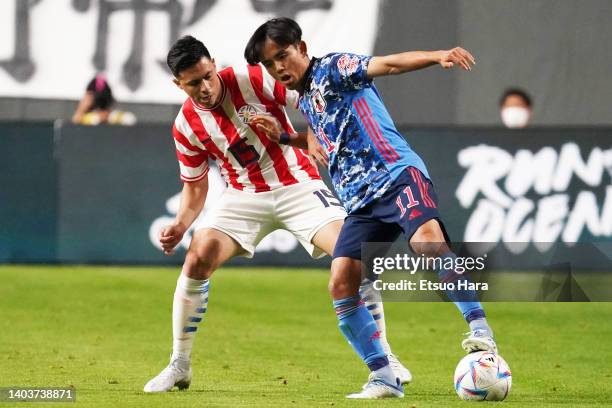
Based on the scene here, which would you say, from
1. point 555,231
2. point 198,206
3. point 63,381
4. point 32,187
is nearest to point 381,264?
point 198,206

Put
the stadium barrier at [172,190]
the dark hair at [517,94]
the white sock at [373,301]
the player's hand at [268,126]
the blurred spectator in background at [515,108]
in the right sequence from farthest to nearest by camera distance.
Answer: the dark hair at [517,94] → the blurred spectator in background at [515,108] → the stadium barrier at [172,190] → the white sock at [373,301] → the player's hand at [268,126]

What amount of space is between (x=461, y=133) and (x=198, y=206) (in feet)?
20.0

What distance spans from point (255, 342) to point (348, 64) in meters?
3.76

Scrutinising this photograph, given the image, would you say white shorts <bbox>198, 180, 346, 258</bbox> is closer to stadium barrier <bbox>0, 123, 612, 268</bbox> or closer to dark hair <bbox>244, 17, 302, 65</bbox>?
dark hair <bbox>244, 17, 302, 65</bbox>

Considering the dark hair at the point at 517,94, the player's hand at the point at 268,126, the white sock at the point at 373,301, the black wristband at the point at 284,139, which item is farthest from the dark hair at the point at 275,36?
the dark hair at the point at 517,94

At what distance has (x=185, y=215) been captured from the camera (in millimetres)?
7902

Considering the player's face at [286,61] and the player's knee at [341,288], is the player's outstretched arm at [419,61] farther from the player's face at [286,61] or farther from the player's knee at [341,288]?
the player's knee at [341,288]

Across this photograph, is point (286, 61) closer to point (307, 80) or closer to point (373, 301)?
point (307, 80)

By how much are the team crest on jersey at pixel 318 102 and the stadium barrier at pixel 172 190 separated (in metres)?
6.51

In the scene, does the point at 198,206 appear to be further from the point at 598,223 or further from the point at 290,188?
the point at 598,223

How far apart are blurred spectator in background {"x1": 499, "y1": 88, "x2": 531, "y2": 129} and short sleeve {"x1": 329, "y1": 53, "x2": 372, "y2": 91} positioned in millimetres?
7878

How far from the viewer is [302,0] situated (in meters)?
15.8

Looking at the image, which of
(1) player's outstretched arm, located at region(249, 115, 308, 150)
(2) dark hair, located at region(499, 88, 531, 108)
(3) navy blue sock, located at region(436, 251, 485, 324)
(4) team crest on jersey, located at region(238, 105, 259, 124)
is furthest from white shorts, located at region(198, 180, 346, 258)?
(2) dark hair, located at region(499, 88, 531, 108)

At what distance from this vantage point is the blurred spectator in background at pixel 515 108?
14.7m
